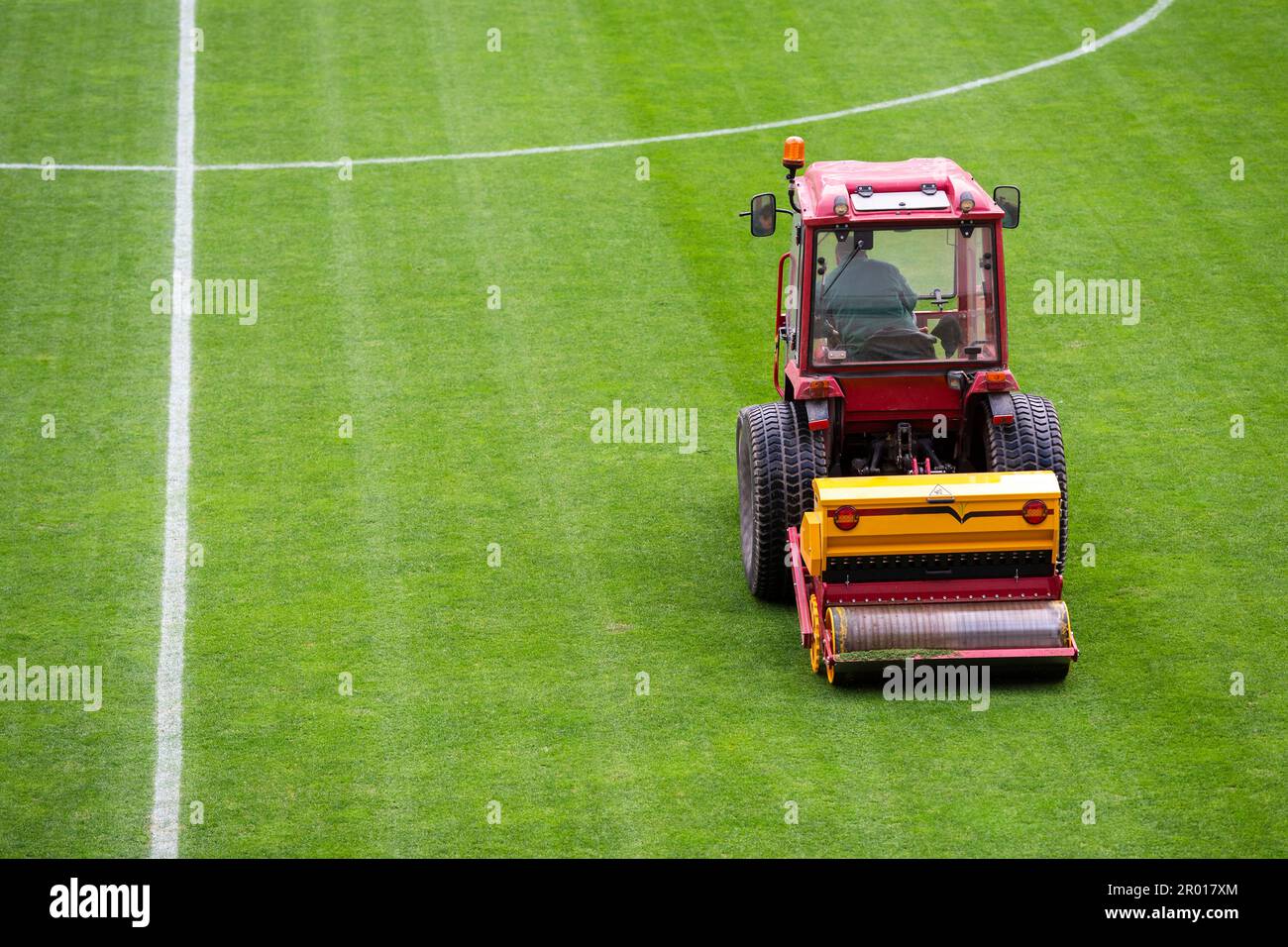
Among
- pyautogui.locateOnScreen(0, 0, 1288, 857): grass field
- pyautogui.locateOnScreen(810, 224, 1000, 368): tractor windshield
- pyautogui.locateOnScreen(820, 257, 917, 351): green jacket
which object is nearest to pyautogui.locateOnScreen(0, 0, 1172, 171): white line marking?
pyautogui.locateOnScreen(0, 0, 1288, 857): grass field

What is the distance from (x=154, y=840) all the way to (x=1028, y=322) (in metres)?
11.2

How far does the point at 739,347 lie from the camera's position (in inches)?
715

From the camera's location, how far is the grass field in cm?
1088

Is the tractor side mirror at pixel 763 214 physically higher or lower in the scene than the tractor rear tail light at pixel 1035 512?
higher

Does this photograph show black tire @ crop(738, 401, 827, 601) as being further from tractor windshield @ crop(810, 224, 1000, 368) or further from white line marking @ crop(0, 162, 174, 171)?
white line marking @ crop(0, 162, 174, 171)

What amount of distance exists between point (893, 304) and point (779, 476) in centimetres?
151

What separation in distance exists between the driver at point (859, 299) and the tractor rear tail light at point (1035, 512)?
6.07 ft

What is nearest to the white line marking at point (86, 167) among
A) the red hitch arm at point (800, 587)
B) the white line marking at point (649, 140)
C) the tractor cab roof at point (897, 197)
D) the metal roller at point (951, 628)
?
the white line marking at point (649, 140)

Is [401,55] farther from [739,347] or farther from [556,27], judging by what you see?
[739,347]

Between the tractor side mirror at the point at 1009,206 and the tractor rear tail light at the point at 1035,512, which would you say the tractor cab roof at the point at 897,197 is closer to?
the tractor side mirror at the point at 1009,206

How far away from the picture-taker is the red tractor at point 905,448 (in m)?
11.6

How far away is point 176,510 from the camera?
596 inches

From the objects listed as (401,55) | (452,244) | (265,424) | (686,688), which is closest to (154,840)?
(686,688)

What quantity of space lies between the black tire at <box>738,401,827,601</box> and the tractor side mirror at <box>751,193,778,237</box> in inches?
54.2
